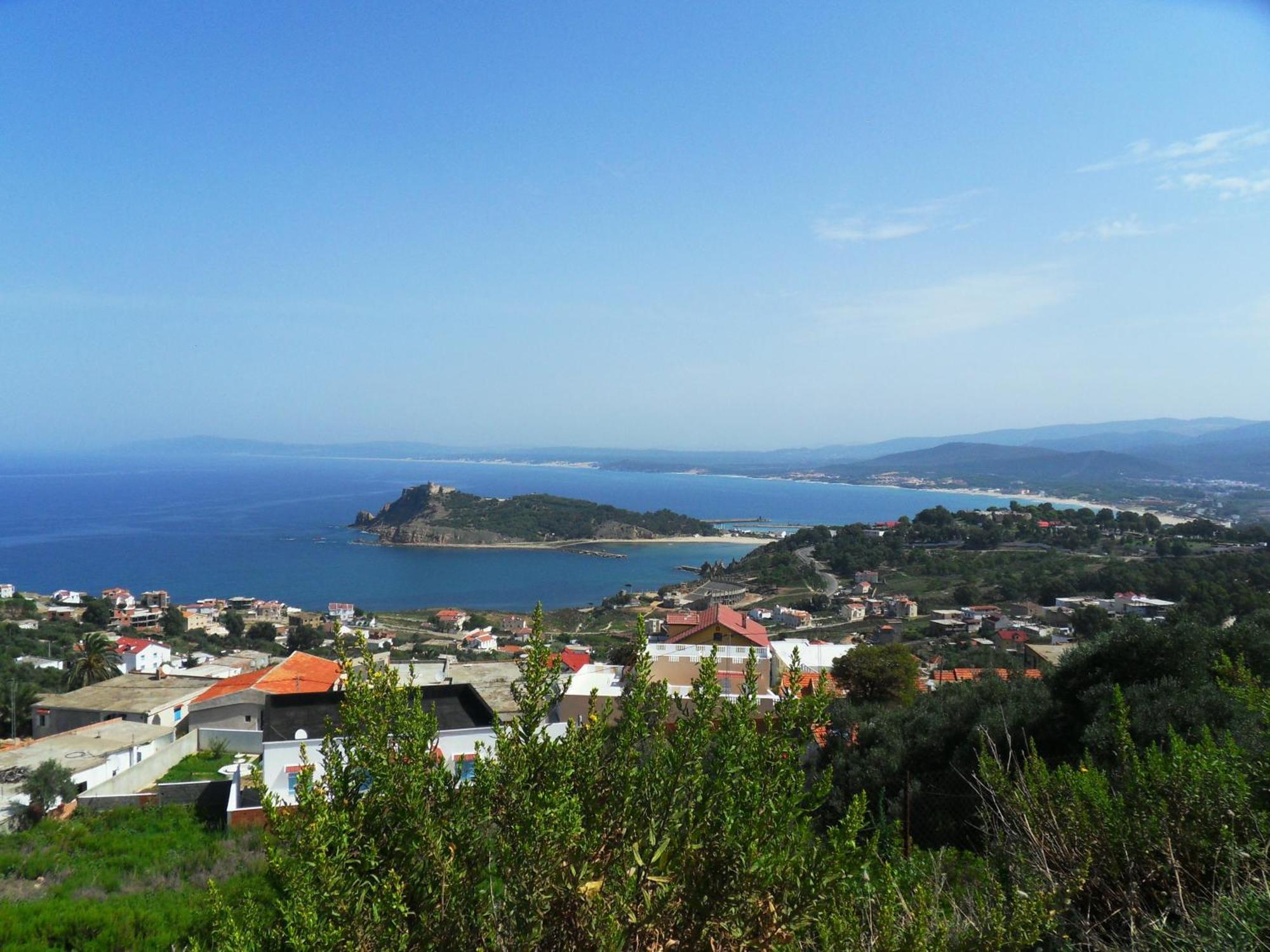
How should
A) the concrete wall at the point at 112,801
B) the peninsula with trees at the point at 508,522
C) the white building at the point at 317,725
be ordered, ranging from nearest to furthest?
the white building at the point at 317,725 → the concrete wall at the point at 112,801 → the peninsula with trees at the point at 508,522

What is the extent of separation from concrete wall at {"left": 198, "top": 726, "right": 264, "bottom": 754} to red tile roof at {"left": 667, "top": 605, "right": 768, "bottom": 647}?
711cm

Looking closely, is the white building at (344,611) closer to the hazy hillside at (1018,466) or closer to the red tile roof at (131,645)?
the red tile roof at (131,645)

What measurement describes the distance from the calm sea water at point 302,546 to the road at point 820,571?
28.8 feet

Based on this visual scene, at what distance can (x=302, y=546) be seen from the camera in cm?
6325

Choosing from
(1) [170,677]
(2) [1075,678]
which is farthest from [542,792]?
(1) [170,677]

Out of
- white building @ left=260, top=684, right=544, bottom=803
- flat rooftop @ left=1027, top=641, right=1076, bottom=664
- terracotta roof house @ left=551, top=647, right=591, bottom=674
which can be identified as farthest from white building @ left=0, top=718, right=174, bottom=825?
flat rooftop @ left=1027, top=641, right=1076, bottom=664

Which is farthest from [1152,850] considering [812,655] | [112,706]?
[112,706]

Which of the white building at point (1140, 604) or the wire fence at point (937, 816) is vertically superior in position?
the wire fence at point (937, 816)

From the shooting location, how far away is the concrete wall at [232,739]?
1127 centimetres

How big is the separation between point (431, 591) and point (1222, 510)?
260 ft

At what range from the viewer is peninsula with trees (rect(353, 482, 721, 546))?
70.6 metres

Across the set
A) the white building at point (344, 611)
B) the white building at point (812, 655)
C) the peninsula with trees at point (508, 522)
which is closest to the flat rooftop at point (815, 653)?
the white building at point (812, 655)

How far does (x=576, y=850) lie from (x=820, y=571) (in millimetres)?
47977

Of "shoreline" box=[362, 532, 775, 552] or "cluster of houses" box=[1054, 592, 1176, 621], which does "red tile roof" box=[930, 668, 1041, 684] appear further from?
"shoreline" box=[362, 532, 775, 552]
